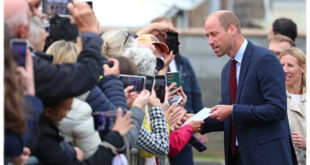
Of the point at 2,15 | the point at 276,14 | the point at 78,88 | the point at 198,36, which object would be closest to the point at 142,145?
the point at 78,88

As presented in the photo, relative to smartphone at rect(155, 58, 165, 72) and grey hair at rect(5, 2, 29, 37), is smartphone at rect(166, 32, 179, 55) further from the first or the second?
grey hair at rect(5, 2, 29, 37)

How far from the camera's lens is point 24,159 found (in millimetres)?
3240

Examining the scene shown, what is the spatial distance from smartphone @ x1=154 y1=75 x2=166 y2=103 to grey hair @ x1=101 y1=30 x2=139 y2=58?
0.28m

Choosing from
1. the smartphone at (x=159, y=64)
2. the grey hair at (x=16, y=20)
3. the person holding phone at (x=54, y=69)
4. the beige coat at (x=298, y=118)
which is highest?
the grey hair at (x=16, y=20)

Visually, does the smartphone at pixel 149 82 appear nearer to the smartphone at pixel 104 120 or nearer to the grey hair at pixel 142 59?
the grey hair at pixel 142 59

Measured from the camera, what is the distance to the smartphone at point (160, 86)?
465 cm

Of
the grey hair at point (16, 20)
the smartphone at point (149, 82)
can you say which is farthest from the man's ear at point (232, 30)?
the grey hair at point (16, 20)

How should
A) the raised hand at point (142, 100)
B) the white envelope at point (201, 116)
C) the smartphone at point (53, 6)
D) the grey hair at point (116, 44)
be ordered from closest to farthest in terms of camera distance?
the smartphone at point (53, 6)
the raised hand at point (142, 100)
the grey hair at point (116, 44)
the white envelope at point (201, 116)

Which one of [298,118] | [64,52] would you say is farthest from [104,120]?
[298,118]

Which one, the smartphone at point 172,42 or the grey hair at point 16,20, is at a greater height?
the grey hair at point 16,20

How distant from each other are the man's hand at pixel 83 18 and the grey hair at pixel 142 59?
0.89 metres

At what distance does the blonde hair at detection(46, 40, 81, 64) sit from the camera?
11.9ft

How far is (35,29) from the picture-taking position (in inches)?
143

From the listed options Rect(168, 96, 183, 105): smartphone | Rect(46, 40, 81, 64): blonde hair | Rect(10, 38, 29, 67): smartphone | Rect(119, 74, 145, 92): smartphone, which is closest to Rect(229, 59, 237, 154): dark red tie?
Rect(168, 96, 183, 105): smartphone
